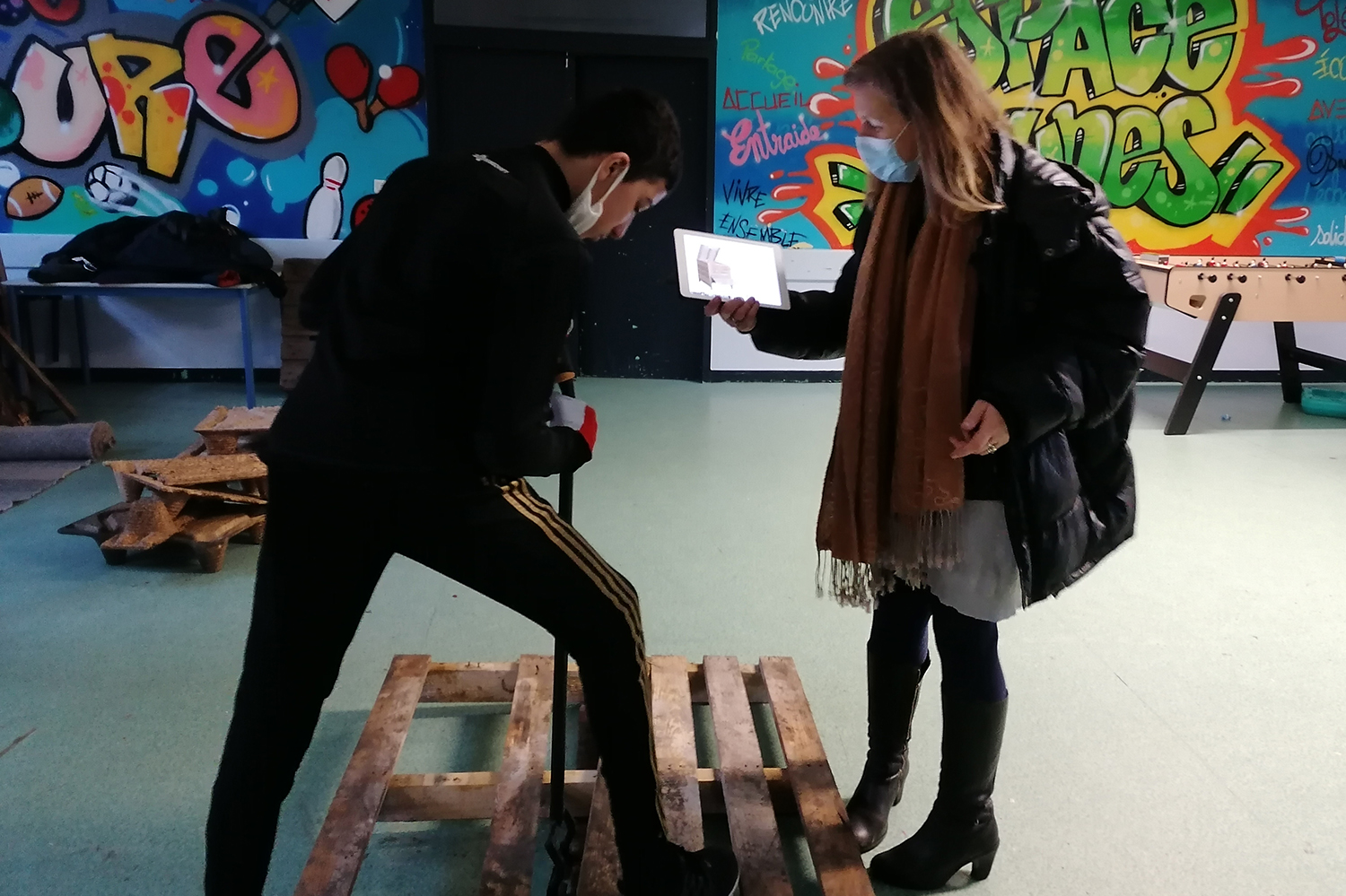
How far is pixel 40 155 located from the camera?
5590mm

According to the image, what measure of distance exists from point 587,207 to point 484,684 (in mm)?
1321

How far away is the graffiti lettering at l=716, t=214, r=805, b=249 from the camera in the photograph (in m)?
6.16

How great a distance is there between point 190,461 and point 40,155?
353 cm

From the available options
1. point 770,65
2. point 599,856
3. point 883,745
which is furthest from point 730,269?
point 770,65

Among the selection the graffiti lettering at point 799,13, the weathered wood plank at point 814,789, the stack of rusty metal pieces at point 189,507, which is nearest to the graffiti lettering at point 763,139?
the graffiti lettering at point 799,13

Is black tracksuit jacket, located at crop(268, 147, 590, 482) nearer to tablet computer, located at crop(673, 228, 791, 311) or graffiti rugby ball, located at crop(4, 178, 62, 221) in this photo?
tablet computer, located at crop(673, 228, 791, 311)

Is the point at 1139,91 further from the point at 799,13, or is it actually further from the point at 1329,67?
the point at 799,13

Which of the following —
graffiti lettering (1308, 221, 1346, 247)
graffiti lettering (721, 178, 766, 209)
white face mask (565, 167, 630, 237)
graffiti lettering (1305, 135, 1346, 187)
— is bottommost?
white face mask (565, 167, 630, 237)

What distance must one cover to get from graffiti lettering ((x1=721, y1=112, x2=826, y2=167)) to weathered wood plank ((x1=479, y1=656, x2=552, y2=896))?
14.8ft

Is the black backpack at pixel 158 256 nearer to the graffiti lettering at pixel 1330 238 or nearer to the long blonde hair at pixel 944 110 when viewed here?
the long blonde hair at pixel 944 110

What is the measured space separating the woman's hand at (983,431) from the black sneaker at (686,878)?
0.79 m

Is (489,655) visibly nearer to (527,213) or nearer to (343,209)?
(527,213)

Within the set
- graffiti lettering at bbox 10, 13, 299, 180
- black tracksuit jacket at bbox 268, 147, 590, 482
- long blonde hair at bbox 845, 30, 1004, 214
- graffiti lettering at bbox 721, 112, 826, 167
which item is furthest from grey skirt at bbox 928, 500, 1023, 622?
graffiti lettering at bbox 10, 13, 299, 180

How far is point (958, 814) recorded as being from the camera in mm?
1655
